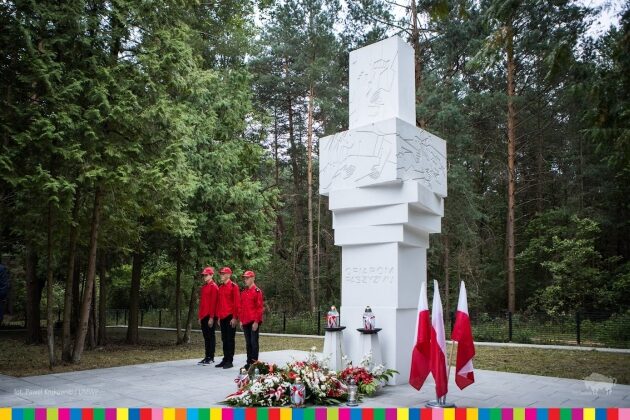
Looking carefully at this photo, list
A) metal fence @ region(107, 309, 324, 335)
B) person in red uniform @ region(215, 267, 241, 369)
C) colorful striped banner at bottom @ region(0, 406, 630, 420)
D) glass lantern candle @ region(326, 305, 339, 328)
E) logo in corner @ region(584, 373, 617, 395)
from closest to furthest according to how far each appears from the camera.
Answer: colorful striped banner at bottom @ region(0, 406, 630, 420)
logo in corner @ region(584, 373, 617, 395)
glass lantern candle @ region(326, 305, 339, 328)
person in red uniform @ region(215, 267, 241, 369)
metal fence @ region(107, 309, 324, 335)

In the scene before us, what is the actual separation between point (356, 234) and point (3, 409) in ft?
16.2

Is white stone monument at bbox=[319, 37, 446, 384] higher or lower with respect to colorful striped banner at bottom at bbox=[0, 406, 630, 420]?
higher

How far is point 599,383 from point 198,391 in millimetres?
5886

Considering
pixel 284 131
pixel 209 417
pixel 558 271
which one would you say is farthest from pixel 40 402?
pixel 284 131

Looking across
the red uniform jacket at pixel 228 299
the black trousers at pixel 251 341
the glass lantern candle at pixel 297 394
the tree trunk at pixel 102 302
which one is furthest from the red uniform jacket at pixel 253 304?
the tree trunk at pixel 102 302

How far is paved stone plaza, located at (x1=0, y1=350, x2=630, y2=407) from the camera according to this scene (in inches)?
262

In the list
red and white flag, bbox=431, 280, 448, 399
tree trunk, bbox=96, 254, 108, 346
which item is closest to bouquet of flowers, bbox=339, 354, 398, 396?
red and white flag, bbox=431, 280, 448, 399

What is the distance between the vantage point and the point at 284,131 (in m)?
28.4

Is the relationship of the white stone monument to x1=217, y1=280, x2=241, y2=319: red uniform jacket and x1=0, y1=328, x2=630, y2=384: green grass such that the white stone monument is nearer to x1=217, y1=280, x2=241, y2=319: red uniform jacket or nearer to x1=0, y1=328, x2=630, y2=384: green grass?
x1=217, y1=280, x2=241, y2=319: red uniform jacket

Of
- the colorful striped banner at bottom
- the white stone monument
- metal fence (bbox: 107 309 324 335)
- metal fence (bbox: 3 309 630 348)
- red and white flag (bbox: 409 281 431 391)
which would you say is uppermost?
the white stone monument

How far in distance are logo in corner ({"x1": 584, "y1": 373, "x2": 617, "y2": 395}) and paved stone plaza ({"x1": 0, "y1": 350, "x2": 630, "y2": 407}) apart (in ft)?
0.26

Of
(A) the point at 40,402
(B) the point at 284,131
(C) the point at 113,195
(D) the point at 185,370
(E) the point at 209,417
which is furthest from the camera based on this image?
(B) the point at 284,131

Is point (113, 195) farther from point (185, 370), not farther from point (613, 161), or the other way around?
point (613, 161)

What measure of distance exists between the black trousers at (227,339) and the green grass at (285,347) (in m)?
2.26
